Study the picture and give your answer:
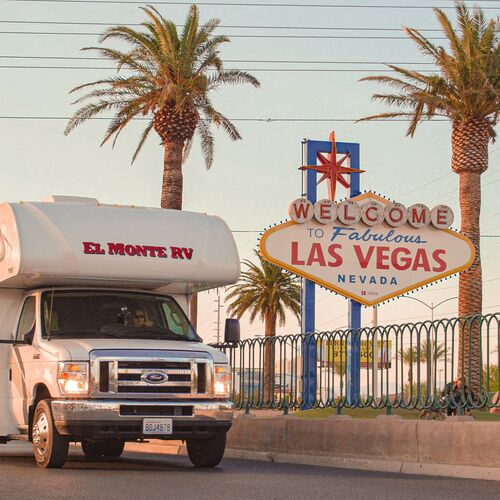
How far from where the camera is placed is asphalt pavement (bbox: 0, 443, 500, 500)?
11555 mm

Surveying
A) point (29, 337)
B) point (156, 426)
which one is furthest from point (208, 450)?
point (29, 337)

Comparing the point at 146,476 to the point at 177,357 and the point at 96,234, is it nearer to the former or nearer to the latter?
the point at 177,357

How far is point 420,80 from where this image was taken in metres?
40.1

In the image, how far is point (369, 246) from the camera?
30.0 meters

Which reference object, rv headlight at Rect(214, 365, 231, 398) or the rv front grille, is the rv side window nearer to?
the rv front grille

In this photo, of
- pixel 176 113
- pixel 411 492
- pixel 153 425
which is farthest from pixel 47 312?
pixel 176 113

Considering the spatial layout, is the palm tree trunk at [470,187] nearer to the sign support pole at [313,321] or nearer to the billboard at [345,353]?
the sign support pole at [313,321]

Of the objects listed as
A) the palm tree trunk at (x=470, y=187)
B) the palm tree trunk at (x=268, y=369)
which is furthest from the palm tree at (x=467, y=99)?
the palm tree trunk at (x=268, y=369)

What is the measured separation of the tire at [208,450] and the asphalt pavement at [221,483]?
0.17 metres

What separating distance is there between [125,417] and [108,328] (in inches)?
60.6

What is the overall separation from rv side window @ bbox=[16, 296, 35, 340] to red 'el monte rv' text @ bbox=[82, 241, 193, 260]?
1.20 metres

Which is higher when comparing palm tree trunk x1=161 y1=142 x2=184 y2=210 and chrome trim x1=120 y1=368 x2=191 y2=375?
palm tree trunk x1=161 y1=142 x2=184 y2=210

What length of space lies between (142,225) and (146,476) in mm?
3538

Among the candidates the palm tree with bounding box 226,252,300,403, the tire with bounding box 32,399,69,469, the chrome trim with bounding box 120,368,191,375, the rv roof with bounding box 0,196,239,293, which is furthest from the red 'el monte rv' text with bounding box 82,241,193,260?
the palm tree with bounding box 226,252,300,403
